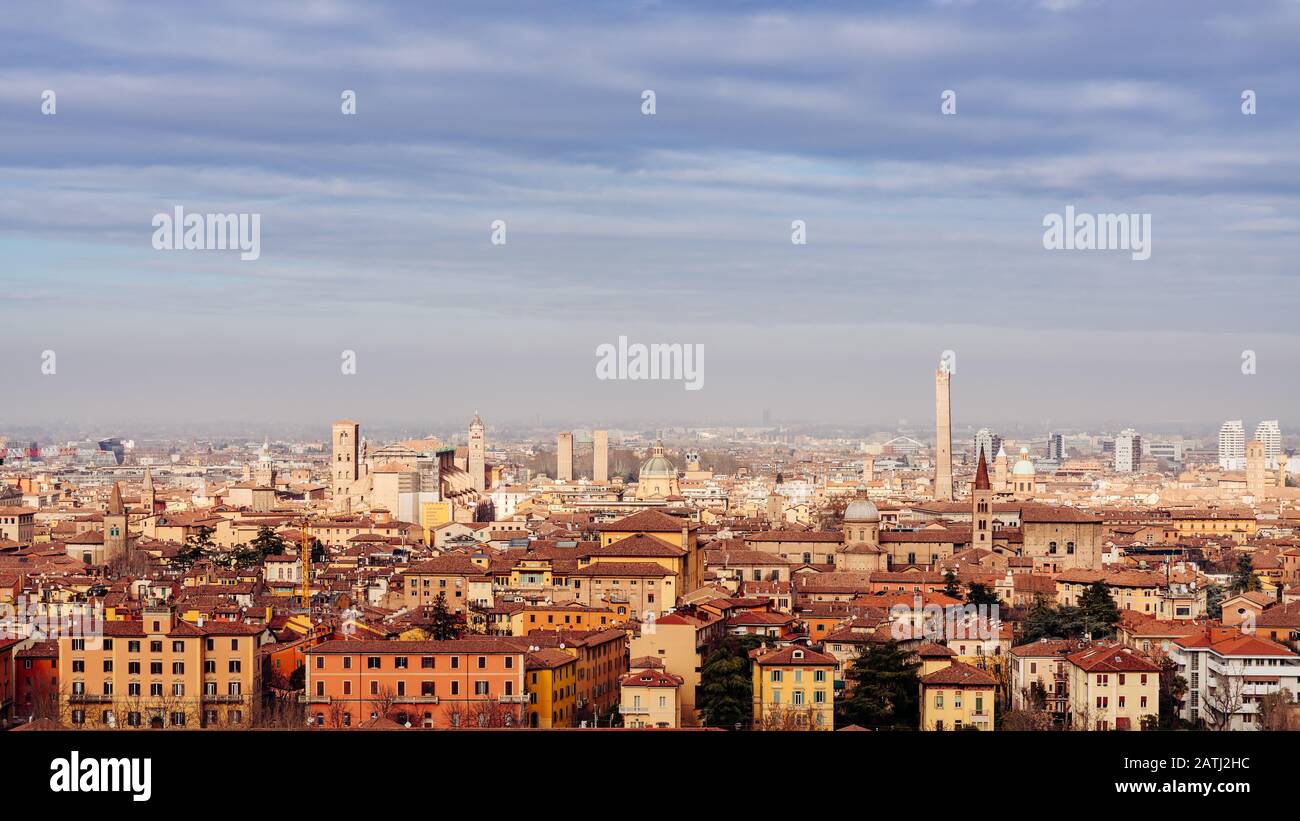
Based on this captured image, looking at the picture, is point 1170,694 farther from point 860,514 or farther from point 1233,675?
point 860,514

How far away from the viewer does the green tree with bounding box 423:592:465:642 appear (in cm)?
1206

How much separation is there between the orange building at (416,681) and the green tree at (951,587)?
7065mm

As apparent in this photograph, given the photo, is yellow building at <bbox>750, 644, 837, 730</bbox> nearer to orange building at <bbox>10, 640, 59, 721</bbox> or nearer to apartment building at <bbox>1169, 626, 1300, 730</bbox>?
apartment building at <bbox>1169, 626, 1300, 730</bbox>

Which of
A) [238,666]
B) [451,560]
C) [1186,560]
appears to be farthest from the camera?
[1186,560]

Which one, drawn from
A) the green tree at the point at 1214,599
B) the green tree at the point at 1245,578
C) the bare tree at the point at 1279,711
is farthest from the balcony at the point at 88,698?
the green tree at the point at 1245,578

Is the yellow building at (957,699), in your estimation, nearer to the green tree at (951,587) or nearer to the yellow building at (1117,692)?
the yellow building at (1117,692)

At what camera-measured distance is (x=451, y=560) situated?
1727 cm

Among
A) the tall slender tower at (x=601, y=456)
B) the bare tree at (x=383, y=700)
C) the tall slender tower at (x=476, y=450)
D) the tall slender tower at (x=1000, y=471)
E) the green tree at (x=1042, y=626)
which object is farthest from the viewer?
the tall slender tower at (x=601, y=456)

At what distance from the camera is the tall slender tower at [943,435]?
3566 centimetres
